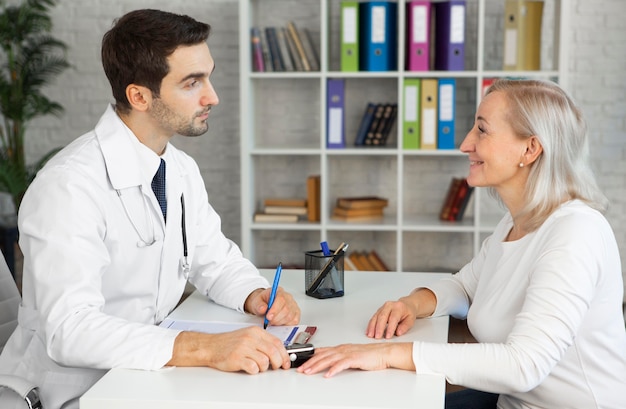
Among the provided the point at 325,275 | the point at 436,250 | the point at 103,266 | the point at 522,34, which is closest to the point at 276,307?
the point at 325,275

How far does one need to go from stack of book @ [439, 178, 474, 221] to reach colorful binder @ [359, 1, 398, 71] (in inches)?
29.4

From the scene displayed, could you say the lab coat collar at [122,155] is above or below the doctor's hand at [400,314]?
above

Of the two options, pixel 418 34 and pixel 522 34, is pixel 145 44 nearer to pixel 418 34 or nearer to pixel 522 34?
pixel 418 34

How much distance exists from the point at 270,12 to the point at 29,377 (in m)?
3.13

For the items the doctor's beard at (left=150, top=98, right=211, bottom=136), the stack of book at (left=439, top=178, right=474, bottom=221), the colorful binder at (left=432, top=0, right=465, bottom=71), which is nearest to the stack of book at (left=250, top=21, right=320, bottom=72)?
the colorful binder at (left=432, top=0, right=465, bottom=71)

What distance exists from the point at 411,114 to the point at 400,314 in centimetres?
248

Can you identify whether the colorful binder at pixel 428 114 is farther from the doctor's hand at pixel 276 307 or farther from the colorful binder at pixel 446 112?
the doctor's hand at pixel 276 307

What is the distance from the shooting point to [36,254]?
1649 mm

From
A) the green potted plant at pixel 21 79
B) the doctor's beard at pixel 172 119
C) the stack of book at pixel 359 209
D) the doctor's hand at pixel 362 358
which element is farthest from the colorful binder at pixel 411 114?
the doctor's hand at pixel 362 358

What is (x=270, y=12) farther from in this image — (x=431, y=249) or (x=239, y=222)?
(x=431, y=249)

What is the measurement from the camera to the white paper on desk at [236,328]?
172cm

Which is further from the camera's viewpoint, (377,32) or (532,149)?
(377,32)

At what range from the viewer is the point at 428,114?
415 cm

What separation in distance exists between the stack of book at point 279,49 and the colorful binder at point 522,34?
3.42 ft
